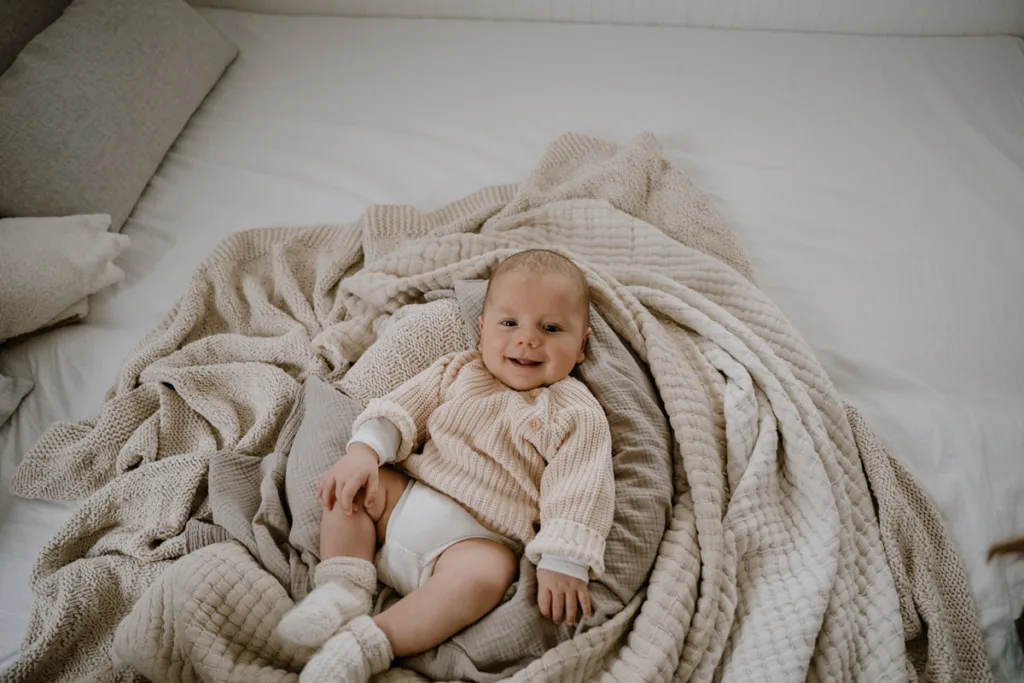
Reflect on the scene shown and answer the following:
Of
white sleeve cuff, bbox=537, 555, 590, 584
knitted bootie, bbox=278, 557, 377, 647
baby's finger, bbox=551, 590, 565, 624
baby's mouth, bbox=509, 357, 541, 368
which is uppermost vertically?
baby's mouth, bbox=509, 357, 541, 368

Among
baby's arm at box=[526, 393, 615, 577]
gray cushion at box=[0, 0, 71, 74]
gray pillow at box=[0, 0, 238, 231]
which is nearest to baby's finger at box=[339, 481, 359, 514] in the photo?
baby's arm at box=[526, 393, 615, 577]

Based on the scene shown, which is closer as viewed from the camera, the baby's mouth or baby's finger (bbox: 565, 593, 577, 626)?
baby's finger (bbox: 565, 593, 577, 626)

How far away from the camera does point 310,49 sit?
183 cm

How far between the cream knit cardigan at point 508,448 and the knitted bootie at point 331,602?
155mm

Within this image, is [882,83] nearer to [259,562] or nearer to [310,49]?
[310,49]

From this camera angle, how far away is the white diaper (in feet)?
3.02

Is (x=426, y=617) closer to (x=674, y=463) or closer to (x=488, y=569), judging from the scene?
(x=488, y=569)

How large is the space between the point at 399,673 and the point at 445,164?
41.9 inches

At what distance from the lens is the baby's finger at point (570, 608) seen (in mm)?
853

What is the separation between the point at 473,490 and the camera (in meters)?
0.95

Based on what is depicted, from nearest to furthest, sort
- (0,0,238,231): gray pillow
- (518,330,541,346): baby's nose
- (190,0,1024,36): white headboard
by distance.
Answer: (518,330,541,346): baby's nose → (0,0,238,231): gray pillow → (190,0,1024,36): white headboard

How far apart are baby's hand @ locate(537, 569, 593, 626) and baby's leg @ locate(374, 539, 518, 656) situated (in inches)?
2.3

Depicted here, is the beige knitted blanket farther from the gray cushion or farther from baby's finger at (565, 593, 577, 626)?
the gray cushion

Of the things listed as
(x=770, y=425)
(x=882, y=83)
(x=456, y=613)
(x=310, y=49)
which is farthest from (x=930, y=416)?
(x=310, y=49)
